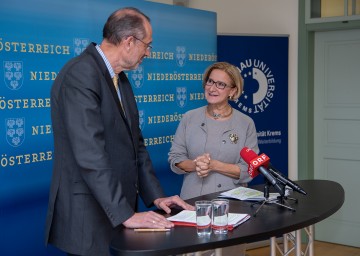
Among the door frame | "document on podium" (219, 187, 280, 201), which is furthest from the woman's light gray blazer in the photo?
the door frame

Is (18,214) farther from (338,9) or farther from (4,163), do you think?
(338,9)

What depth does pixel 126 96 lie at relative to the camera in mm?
2424

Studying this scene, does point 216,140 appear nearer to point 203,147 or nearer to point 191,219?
point 203,147

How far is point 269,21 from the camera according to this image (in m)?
5.62

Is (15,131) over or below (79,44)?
below

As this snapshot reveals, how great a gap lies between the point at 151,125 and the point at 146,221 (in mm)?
2101

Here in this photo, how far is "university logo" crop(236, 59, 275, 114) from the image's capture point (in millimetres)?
5172

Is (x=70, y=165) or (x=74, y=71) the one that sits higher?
(x=74, y=71)

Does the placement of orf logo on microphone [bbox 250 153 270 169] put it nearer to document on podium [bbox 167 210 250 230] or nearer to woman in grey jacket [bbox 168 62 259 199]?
document on podium [bbox 167 210 250 230]

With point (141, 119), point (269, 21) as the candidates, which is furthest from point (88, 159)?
point (269, 21)

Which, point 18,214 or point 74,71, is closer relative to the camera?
point 74,71

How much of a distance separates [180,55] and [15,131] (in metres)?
1.71

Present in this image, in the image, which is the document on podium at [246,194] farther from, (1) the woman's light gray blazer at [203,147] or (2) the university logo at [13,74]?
(2) the university logo at [13,74]

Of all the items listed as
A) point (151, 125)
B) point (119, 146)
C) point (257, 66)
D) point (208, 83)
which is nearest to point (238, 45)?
point (257, 66)
